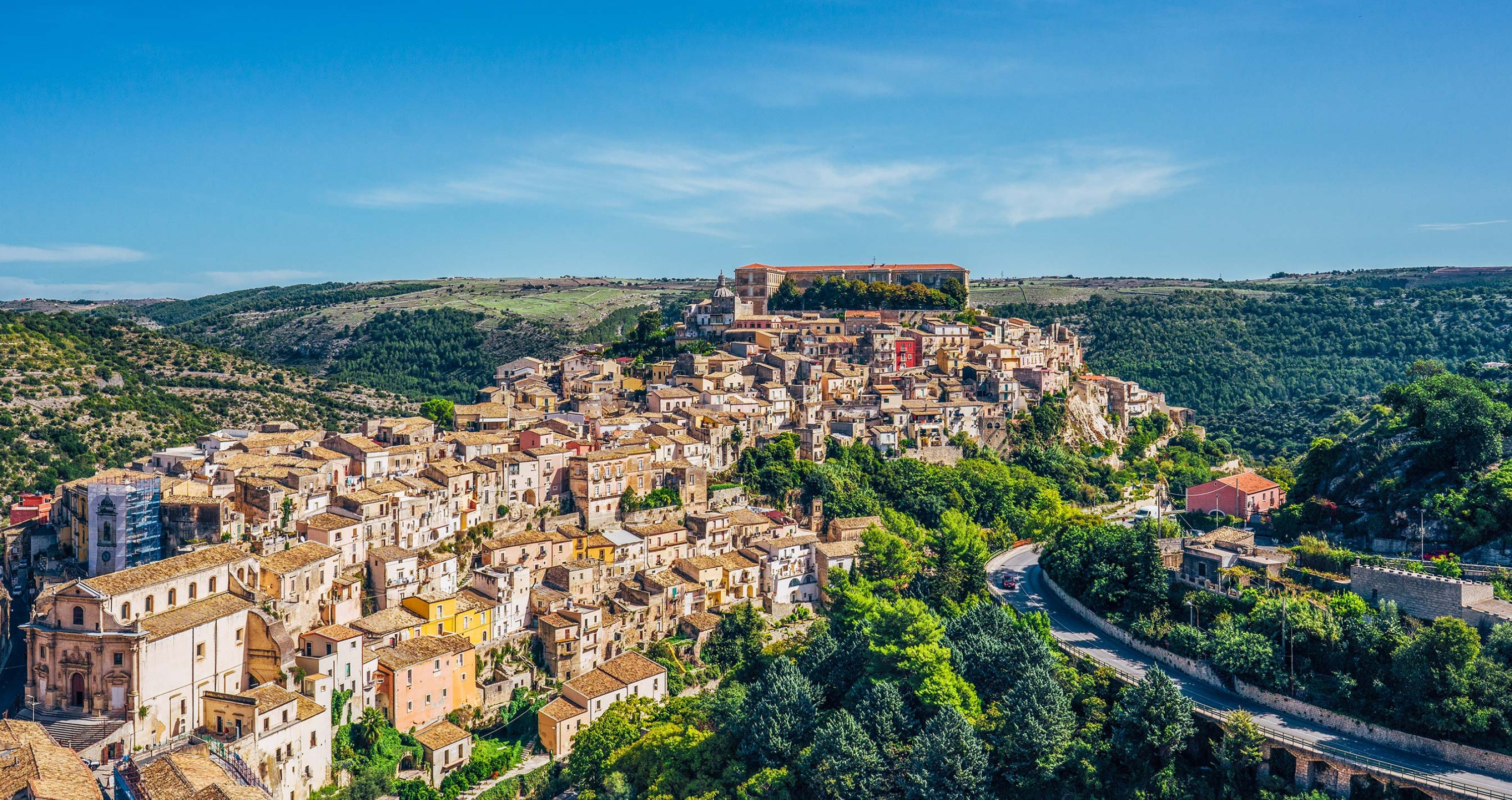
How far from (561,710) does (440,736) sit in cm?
394

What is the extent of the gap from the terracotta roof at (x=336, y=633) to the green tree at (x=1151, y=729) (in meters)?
21.8

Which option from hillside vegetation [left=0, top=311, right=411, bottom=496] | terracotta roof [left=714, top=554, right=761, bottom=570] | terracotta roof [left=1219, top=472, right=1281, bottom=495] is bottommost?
terracotta roof [left=714, top=554, right=761, bottom=570]

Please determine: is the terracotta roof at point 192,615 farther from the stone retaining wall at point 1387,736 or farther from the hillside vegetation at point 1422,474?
the hillside vegetation at point 1422,474

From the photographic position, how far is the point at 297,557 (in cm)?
3459

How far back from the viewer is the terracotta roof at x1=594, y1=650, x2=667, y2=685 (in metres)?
37.3

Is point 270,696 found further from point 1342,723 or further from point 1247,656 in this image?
point 1342,723

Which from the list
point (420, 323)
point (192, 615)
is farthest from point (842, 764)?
point (420, 323)

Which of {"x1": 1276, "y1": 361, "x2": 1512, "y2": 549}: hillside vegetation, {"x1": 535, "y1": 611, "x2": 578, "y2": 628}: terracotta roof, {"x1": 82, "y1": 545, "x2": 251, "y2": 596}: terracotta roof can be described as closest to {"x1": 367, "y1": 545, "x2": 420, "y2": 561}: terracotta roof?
{"x1": 82, "y1": 545, "x2": 251, "y2": 596}: terracotta roof

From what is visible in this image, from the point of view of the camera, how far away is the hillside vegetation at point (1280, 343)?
84.6 meters

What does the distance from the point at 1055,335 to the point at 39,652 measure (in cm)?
6810

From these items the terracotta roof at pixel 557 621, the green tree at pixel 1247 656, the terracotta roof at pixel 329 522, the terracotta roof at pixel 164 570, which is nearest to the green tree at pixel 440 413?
the terracotta roof at pixel 329 522

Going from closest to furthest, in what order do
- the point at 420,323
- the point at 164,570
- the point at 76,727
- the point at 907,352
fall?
the point at 76,727 → the point at 164,570 → the point at 907,352 → the point at 420,323

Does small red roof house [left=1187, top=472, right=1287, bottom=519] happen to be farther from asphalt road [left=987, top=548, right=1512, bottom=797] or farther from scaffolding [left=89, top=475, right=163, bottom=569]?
scaffolding [left=89, top=475, right=163, bottom=569]

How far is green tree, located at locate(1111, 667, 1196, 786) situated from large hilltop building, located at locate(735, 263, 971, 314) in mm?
54194
